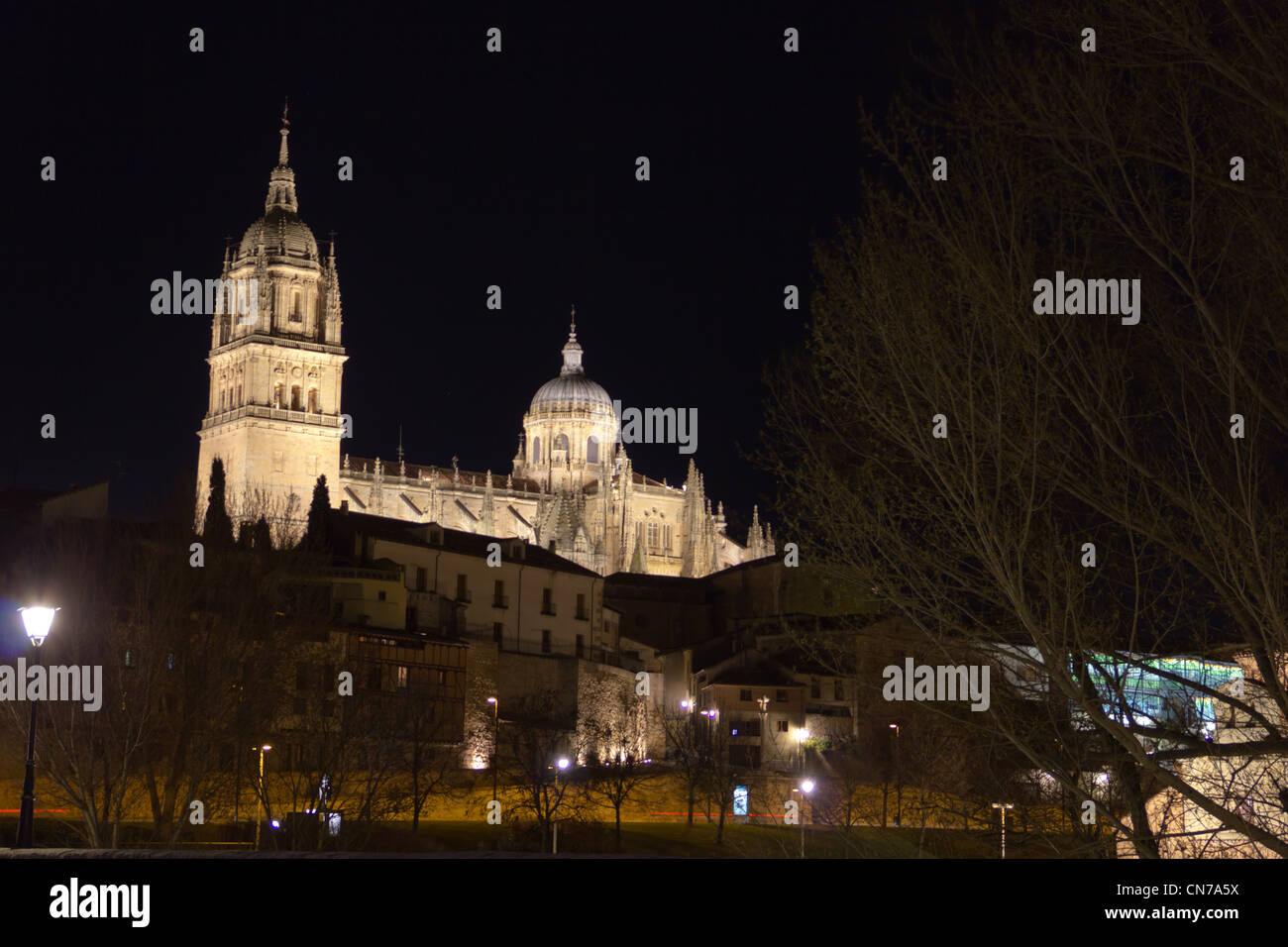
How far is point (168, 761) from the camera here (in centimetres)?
3628

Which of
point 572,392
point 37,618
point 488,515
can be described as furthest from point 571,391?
point 37,618

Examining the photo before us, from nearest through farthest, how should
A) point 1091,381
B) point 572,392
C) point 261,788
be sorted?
point 1091,381 < point 261,788 < point 572,392

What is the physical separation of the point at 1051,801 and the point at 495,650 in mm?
41602

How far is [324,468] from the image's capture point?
309 feet

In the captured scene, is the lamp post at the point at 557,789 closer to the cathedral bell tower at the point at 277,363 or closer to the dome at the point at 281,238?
the cathedral bell tower at the point at 277,363

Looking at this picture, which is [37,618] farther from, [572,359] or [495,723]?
[572,359]

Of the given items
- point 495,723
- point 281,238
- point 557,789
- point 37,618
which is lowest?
point 557,789

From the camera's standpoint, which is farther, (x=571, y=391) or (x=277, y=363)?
(x=571, y=391)

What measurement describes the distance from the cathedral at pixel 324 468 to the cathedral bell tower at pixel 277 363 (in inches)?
3.5

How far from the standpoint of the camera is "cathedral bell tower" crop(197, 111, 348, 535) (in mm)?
93250

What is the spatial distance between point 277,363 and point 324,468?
7597 millimetres

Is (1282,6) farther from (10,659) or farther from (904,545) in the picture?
(10,659)

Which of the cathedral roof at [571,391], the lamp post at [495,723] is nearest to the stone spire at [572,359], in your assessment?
the cathedral roof at [571,391]

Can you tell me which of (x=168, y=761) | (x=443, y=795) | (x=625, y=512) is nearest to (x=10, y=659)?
(x=168, y=761)
